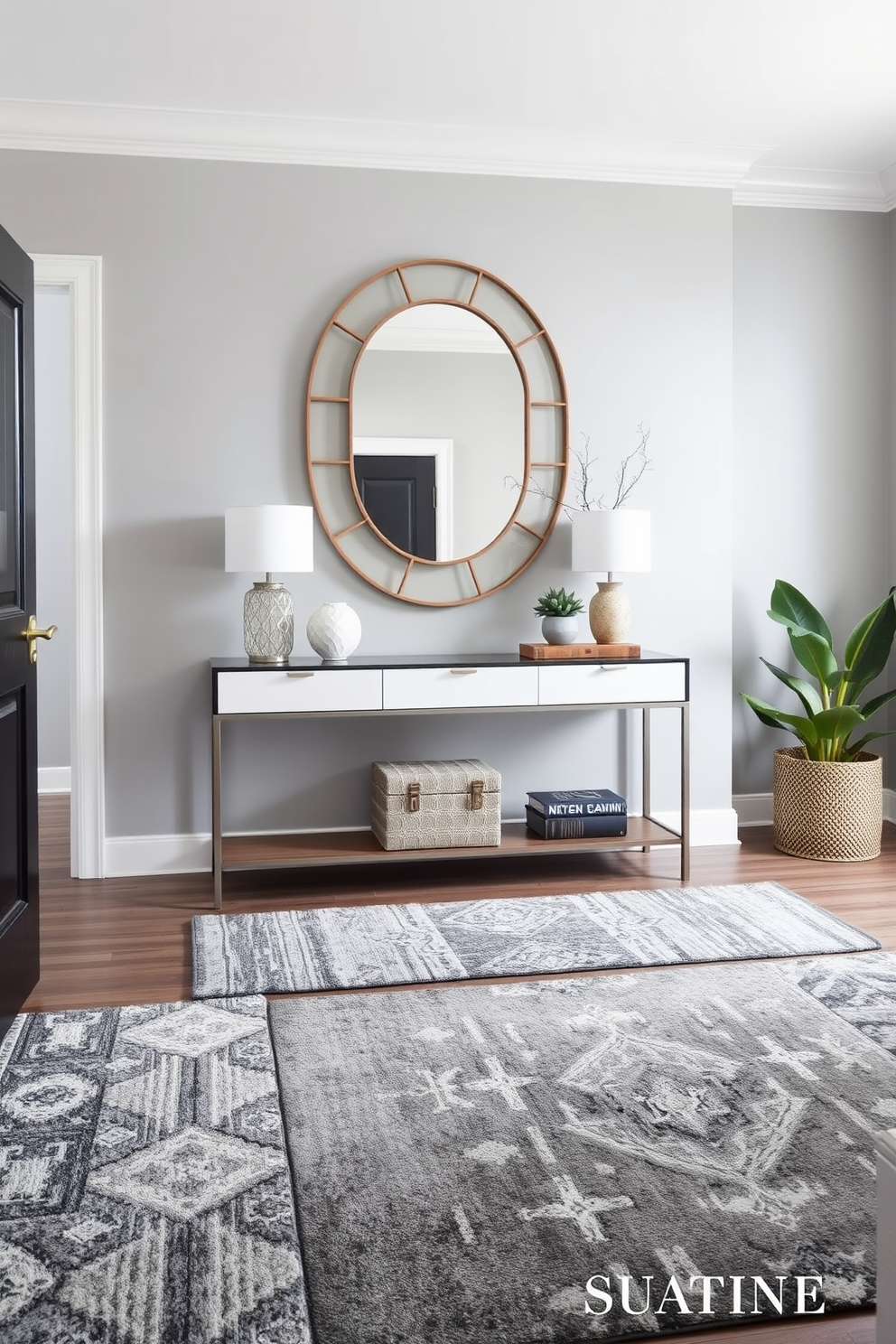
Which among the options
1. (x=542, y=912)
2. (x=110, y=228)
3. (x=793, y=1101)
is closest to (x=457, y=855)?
(x=542, y=912)

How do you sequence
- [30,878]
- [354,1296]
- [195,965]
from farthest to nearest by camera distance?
[195,965], [30,878], [354,1296]

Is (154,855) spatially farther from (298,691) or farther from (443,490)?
(443,490)

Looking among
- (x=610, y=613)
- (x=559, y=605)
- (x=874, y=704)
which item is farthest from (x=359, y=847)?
(x=874, y=704)

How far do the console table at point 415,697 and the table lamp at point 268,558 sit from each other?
96 millimetres

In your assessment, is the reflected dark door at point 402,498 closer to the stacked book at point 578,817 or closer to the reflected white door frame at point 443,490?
the reflected white door frame at point 443,490

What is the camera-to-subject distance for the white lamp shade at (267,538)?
3682 millimetres

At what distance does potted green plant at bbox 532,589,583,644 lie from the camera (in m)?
4.05

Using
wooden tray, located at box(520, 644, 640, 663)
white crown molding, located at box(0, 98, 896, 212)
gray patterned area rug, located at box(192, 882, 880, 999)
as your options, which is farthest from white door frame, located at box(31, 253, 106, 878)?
wooden tray, located at box(520, 644, 640, 663)

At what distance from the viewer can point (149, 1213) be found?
1.84m

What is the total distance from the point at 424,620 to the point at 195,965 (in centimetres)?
165

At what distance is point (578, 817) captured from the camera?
3994mm

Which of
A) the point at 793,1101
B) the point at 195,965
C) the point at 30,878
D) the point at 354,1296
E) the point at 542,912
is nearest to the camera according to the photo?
the point at 354,1296

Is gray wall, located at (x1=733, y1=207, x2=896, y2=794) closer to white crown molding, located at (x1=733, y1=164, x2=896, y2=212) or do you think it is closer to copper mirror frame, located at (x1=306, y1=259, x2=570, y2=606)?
white crown molding, located at (x1=733, y1=164, x2=896, y2=212)

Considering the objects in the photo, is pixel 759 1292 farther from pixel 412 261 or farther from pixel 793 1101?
pixel 412 261
